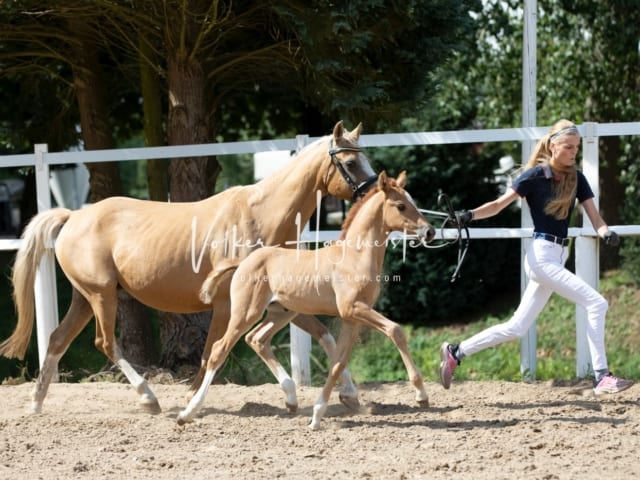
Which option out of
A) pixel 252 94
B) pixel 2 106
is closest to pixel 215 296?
pixel 252 94

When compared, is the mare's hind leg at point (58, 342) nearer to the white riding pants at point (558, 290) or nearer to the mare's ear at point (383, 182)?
the mare's ear at point (383, 182)

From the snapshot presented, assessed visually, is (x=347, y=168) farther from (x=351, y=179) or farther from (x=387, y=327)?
(x=387, y=327)

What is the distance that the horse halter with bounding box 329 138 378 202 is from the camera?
6098 mm

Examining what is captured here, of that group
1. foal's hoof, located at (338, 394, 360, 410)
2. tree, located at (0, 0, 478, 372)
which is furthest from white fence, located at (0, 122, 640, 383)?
foal's hoof, located at (338, 394, 360, 410)

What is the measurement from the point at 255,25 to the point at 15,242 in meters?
2.93

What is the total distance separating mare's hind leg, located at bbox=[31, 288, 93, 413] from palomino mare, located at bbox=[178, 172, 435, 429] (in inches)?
54.6

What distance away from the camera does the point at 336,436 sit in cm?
557

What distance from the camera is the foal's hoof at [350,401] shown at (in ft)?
20.8

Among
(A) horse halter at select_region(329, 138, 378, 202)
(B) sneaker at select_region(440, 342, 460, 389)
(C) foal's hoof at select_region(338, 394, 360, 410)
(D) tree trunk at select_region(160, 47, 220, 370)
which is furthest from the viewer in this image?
(D) tree trunk at select_region(160, 47, 220, 370)

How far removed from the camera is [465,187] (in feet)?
44.1

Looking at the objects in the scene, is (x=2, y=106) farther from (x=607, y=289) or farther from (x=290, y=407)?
(x=607, y=289)

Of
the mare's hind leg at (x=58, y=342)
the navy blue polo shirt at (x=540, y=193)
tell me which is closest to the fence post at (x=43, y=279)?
the mare's hind leg at (x=58, y=342)

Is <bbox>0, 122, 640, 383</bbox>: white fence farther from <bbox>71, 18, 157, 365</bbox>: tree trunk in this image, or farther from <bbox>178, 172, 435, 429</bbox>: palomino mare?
<bbox>178, 172, 435, 429</bbox>: palomino mare

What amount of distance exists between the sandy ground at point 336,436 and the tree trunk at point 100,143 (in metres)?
1.87
